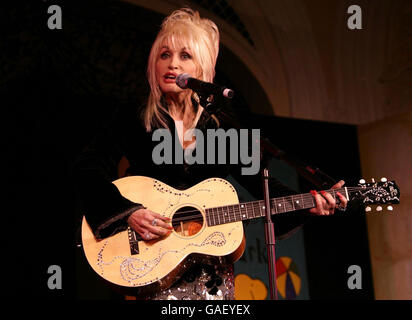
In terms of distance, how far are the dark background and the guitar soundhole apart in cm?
76

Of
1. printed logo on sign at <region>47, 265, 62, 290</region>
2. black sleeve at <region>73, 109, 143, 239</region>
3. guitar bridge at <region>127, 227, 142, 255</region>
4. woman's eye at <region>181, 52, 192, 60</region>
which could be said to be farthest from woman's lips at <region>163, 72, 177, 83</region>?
printed logo on sign at <region>47, 265, 62, 290</region>

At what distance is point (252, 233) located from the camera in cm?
475

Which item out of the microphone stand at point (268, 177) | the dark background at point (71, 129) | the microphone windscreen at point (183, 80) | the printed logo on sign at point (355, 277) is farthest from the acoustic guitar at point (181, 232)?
the printed logo on sign at point (355, 277)

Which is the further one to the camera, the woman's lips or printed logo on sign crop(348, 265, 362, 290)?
printed logo on sign crop(348, 265, 362, 290)

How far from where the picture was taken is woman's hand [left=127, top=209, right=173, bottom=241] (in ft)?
7.63

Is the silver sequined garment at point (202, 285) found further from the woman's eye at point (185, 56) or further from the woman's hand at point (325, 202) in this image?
the woman's eye at point (185, 56)

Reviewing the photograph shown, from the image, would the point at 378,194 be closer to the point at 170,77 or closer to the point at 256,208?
the point at 256,208

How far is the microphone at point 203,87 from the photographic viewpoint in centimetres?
210

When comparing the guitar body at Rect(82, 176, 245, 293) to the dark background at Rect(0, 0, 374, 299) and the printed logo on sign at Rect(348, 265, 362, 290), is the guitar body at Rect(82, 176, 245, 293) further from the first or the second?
the printed logo on sign at Rect(348, 265, 362, 290)

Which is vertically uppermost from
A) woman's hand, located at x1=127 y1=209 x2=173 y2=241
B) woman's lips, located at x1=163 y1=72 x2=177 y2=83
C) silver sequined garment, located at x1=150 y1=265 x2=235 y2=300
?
woman's lips, located at x1=163 y1=72 x2=177 y2=83

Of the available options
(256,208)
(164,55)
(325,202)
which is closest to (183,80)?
(164,55)

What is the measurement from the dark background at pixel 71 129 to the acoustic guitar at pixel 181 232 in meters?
0.59

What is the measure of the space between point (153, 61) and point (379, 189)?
1.33 metres
